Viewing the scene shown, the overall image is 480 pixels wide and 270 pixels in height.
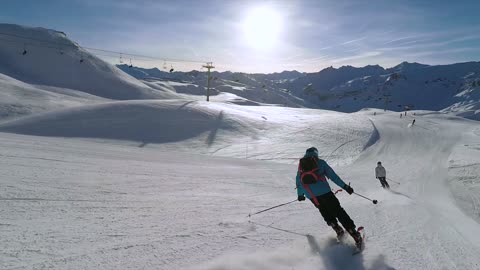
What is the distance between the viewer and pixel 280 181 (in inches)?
661

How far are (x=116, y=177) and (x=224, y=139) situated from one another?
928 inches

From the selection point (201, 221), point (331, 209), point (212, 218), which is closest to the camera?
point (331, 209)

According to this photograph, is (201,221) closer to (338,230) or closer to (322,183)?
(322,183)

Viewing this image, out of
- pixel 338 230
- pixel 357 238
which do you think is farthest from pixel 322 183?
pixel 357 238

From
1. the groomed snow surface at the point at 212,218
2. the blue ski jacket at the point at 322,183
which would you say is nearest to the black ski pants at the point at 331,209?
the blue ski jacket at the point at 322,183

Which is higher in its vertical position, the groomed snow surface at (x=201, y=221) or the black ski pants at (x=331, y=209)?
the black ski pants at (x=331, y=209)

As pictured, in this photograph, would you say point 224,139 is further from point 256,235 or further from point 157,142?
point 256,235

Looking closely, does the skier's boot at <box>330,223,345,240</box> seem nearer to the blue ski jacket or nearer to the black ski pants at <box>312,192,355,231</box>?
the black ski pants at <box>312,192,355,231</box>

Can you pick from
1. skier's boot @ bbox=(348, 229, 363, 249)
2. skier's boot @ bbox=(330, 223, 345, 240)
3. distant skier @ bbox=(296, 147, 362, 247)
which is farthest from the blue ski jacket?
skier's boot @ bbox=(348, 229, 363, 249)

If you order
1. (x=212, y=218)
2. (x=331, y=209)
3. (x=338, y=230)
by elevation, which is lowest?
(x=212, y=218)

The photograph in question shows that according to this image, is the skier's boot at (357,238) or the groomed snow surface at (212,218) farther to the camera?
the skier's boot at (357,238)

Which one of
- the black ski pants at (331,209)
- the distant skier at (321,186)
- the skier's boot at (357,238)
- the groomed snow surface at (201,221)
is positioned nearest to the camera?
the groomed snow surface at (201,221)

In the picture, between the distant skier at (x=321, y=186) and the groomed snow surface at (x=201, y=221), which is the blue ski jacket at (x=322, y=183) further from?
the groomed snow surface at (x=201, y=221)

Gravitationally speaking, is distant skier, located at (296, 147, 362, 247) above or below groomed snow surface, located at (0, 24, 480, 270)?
above
